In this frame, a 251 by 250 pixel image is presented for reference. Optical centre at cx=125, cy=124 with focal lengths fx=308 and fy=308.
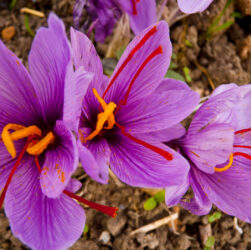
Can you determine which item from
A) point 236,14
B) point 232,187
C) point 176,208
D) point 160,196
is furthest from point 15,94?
point 236,14

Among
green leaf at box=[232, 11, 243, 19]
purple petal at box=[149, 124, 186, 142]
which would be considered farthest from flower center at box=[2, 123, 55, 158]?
green leaf at box=[232, 11, 243, 19]

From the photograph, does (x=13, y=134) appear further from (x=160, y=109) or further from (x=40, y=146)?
(x=160, y=109)

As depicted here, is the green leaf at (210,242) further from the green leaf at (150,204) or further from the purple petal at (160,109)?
the purple petal at (160,109)

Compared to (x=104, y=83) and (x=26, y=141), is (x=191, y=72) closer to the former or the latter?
(x=104, y=83)

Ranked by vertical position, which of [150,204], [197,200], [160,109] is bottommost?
[150,204]

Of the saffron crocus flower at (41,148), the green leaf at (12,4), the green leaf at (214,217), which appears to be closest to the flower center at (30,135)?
the saffron crocus flower at (41,148)

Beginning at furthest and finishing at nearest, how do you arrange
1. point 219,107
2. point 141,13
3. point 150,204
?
point 150,204
point 141,13
point 219,107

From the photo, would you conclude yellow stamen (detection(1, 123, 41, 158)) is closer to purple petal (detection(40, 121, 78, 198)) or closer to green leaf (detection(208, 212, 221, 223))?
purple petal (detection(40, 121, 78, 198))
